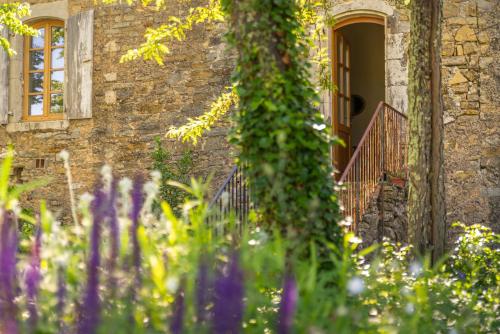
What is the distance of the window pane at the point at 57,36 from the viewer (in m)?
9.62

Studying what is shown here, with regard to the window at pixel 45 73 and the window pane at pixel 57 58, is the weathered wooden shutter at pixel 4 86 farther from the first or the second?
the window pane at pixel 57 58

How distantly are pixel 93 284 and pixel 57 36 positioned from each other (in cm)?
807

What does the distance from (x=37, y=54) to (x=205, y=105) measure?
8.95 ft

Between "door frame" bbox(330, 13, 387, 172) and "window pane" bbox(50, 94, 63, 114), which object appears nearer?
"door frame" bbox(330, 13, 387, 172)

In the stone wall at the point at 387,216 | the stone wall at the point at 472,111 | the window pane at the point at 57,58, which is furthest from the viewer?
the window pane at the point at 57,58

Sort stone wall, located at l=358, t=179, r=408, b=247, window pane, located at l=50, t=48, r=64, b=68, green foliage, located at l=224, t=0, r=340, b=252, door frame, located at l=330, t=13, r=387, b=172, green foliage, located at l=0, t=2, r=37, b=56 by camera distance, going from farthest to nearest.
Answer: window pane, located at l=50, t=48, r=64, b=68 → door frame, located at l=330, t=13, r=387, b=172 → green foliage, located at l=0, t=2, r=37, b=56 → stone wall, located at l=358, t=179, r=408, b=247 → green foliage, located at l=224, t=0, r=340, b=252

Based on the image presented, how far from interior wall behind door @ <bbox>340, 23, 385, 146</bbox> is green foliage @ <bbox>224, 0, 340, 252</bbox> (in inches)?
305

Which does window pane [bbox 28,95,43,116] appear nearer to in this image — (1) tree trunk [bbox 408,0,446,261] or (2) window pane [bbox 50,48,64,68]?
(2) window pane [bbox 50,48,64,68]

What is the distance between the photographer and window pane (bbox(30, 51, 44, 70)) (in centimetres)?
969

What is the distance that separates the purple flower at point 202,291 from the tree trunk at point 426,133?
2.94 m

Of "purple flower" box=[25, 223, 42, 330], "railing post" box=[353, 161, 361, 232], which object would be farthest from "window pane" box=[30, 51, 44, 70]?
"purple flower" box=[25, 223, 42, 330]

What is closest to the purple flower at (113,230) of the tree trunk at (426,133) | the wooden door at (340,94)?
the tree trunk at (426,133)

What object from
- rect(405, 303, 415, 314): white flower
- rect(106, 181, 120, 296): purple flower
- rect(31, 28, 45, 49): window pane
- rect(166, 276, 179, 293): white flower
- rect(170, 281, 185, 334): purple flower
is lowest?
rect(405, 303, 415, 314): white flower


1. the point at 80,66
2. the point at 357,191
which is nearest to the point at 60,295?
the point at 357,191
